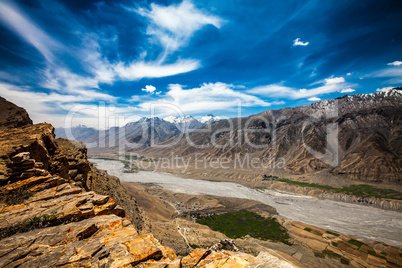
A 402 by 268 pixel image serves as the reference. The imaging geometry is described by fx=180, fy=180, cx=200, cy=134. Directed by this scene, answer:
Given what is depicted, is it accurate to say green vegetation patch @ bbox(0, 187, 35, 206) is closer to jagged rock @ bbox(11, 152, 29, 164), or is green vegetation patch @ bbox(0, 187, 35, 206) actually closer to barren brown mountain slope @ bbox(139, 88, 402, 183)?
jagged rock @ bbox(11, 152, 29, 164)

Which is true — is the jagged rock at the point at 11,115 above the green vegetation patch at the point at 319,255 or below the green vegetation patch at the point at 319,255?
above

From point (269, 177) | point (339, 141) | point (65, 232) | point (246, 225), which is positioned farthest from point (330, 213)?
point (339, 141)

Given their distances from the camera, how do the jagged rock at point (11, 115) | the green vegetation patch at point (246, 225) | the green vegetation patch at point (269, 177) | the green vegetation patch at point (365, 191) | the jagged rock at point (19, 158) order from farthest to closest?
the green vegetation patch at point (269, 177) < the green vegetation patch at point (365, 191) < the green vegetation patch at point (246, 225) < the jagged rock at point (11, 115) < the jagged rock at point (19, 158)

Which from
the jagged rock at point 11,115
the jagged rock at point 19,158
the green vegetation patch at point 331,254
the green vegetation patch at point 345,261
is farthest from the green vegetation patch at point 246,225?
the jagged rock at point 11,115

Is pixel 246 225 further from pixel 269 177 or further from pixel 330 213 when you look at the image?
pixel 269 177

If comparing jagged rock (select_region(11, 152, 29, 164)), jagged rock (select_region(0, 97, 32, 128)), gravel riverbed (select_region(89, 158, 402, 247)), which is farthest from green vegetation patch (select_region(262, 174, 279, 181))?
jagged rock (select_region(11, 152, 29, 164))

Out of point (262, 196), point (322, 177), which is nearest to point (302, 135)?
point (322, 177)

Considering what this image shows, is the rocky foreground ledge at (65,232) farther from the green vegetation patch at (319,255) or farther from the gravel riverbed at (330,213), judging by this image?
the gravel riverbed at (330,213)

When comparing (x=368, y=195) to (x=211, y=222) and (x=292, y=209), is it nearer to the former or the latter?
(x=292, y=209)
